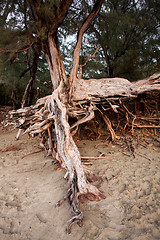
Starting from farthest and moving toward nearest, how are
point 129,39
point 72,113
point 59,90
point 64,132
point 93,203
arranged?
point 129,39
point 59,90
point 72,113
point 64,132
point 93,203

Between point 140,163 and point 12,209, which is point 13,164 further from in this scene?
point 140,163

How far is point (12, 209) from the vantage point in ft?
4.87

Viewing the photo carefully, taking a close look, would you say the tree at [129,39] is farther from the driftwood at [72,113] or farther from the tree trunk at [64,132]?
the driftwood at [72,113]

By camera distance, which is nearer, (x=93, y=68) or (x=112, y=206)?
(x=112, y=206)

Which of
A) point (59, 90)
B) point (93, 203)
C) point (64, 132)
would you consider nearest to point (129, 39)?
point (59, 90)

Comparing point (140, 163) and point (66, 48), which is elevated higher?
point (66, 48)

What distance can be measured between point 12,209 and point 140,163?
6.02 ft

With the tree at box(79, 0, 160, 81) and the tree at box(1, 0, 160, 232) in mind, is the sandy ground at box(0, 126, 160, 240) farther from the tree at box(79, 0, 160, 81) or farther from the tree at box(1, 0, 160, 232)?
the tree at box(79, 0, 160, 81)

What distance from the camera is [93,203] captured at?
150 centimetres

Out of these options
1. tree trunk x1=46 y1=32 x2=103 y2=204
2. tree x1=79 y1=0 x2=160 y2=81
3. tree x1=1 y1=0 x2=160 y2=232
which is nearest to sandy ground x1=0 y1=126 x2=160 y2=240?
tree trunk x1=46 y1=32 x2=103 y2=204

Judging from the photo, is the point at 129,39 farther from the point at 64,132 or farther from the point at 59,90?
the point at 64,132

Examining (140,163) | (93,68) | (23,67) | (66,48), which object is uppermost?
(66,48)

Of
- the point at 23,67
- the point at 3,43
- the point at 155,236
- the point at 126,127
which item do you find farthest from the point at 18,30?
the point at 155,236

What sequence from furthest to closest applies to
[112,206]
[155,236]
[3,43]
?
[3,43] < [112,206] < [155,236]
